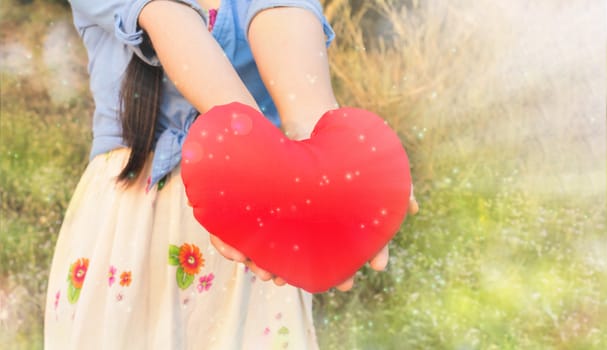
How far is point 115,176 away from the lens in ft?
2.25

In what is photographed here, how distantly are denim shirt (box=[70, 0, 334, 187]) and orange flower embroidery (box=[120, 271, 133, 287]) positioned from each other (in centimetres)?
9

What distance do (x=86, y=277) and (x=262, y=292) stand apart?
178 mm

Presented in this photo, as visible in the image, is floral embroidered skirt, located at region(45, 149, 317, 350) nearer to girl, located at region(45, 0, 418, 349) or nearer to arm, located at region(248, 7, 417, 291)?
girl, located at region(45, 0, 418, 349)

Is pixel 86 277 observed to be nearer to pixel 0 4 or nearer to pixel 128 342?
pixel 128 342

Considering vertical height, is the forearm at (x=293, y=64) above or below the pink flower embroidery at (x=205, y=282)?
above

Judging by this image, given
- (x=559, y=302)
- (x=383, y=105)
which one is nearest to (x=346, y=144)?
(x=383, y=105)

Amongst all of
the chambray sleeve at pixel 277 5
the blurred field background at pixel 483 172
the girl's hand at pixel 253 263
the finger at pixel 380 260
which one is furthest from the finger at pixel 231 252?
the blurred field background at pixel 483 172

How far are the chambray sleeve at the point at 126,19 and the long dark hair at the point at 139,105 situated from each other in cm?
3

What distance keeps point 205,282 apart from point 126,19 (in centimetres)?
27

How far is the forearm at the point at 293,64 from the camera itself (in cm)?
57

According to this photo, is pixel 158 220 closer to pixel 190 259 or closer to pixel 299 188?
pixel 190 259

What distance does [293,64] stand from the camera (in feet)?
1.89

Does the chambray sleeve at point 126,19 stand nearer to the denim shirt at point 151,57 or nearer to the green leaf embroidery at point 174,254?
the denim shirt at point 151,57

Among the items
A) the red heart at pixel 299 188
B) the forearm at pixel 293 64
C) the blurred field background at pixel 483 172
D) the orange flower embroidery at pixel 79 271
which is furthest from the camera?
the blurred field background at pixel 483 172
